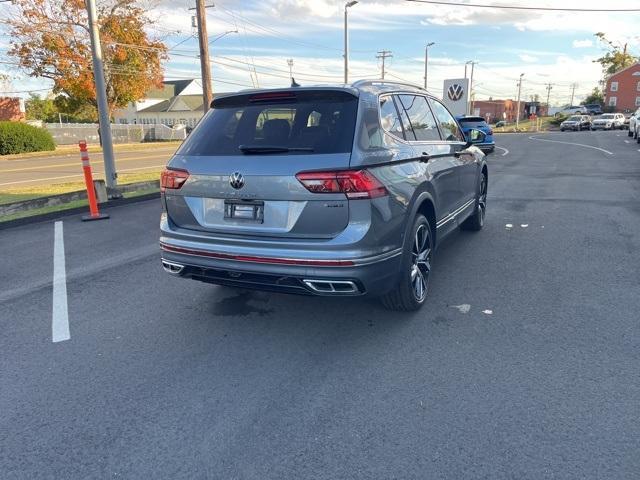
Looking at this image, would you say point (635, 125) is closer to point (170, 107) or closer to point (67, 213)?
point (67, 213)

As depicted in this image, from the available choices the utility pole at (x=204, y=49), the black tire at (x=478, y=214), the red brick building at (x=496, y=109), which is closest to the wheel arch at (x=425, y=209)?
the black tire at (x=478, y=214)

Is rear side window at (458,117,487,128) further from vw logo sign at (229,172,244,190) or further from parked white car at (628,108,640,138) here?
vw logo sign at (229,172,244,190)

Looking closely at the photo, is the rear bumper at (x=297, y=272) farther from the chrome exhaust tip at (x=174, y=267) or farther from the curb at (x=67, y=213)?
the curb at (x=67, y=213)

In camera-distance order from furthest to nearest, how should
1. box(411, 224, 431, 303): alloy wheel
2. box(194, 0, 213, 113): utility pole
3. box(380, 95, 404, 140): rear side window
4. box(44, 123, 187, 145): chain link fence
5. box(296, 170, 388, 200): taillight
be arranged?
1. box(44, 123, 187, 145): chain link fence
2. box(194, 0, 213, 113): utility pole
3. box(411, 224, 431, 303): alloy wheel
4. box(380, 95, 404, 140): rear side window
5. box(296, 170, 388, 200): taillight

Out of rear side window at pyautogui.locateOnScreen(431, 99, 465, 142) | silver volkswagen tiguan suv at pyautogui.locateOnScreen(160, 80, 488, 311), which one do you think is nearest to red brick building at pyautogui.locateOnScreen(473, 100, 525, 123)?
rear side window at pyautogui.locateOnScreen(431, 99, 465, 142)

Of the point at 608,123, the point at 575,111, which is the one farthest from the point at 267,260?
the point at 575,111

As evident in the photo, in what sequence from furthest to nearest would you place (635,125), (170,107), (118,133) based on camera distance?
(170,107), (118,133), (635,125)

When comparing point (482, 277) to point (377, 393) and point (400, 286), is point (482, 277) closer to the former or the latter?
point (400, 286)

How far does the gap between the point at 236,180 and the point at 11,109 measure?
5212 cm

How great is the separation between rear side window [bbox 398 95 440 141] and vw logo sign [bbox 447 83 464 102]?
23963mm

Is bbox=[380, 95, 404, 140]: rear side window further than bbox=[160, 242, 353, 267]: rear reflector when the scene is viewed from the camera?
Yes

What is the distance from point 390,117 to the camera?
409 centimetres

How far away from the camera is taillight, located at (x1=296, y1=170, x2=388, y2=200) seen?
331cm

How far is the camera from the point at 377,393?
3125 mm
